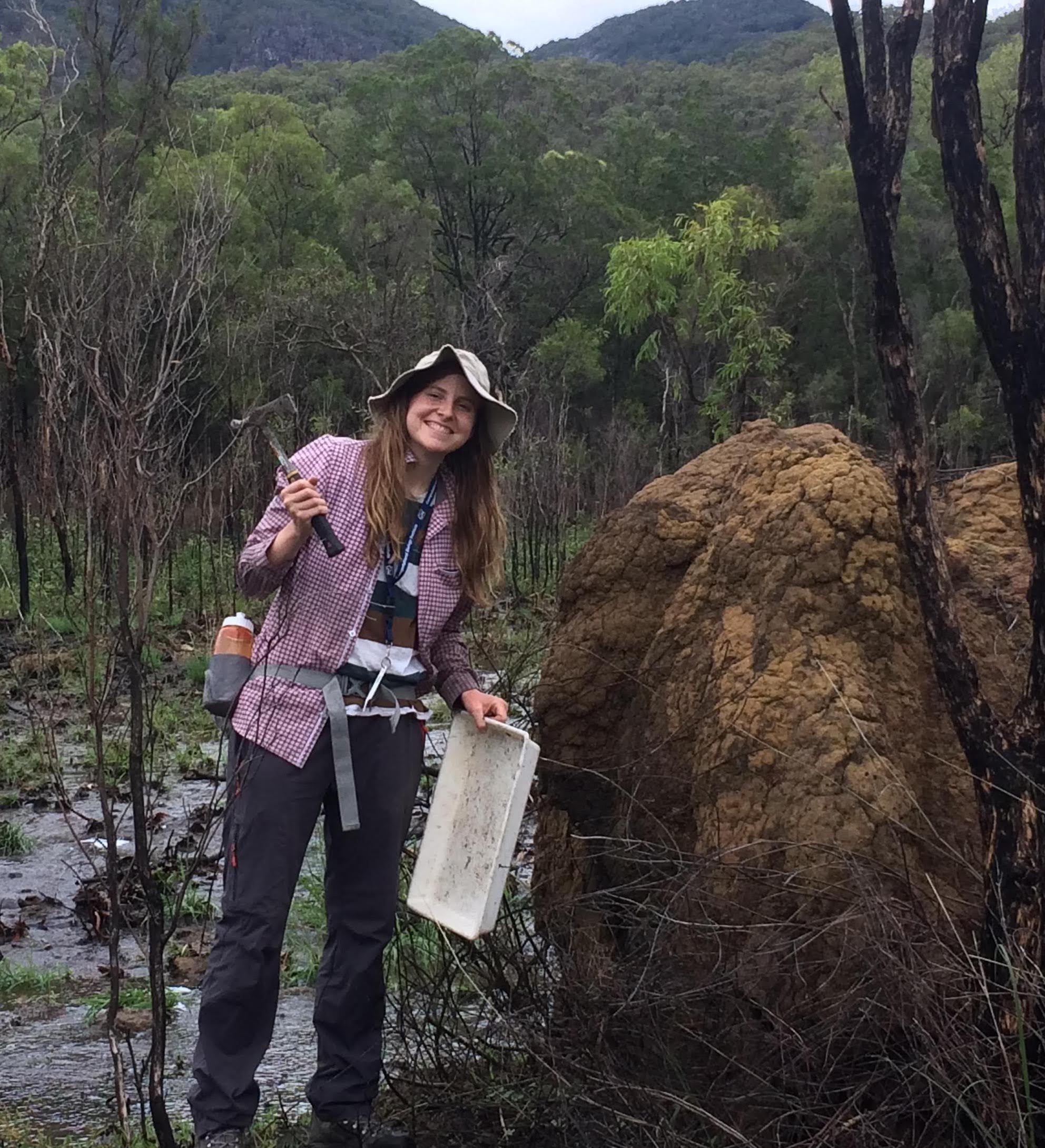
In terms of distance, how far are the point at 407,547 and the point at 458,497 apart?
7.5 inches

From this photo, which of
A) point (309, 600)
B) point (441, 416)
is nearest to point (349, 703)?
point (309, 600)

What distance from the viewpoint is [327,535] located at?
2.69 metres

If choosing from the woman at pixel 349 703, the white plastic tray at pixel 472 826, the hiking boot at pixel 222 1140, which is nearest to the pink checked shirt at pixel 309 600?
the woman at pixel 349 703

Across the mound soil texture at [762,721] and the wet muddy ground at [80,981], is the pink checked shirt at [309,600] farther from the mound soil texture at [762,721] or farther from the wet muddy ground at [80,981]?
the mound soil texture at [762,721]

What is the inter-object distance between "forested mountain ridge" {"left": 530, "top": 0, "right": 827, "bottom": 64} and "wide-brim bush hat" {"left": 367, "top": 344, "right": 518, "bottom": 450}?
156 metres

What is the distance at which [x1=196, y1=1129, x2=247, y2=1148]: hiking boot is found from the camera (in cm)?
276

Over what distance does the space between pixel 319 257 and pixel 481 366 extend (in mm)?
28889

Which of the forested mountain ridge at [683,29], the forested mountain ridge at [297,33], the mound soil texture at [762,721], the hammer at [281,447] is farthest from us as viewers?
the forested mountain ridge at [683,29]

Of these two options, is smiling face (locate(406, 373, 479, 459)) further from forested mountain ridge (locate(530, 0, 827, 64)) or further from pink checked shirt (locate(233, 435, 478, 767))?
forested mountain ridge (locate(530, 0, 827, 64))

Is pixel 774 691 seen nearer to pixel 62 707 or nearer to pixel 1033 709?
pixel 1033 709

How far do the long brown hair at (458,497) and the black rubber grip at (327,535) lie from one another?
0.22 m

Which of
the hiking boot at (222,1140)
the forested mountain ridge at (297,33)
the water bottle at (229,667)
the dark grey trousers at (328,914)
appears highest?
the forested mountain ridge at (297,33)

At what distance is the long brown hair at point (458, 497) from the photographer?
295cm

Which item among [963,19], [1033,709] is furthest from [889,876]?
[963,19]
